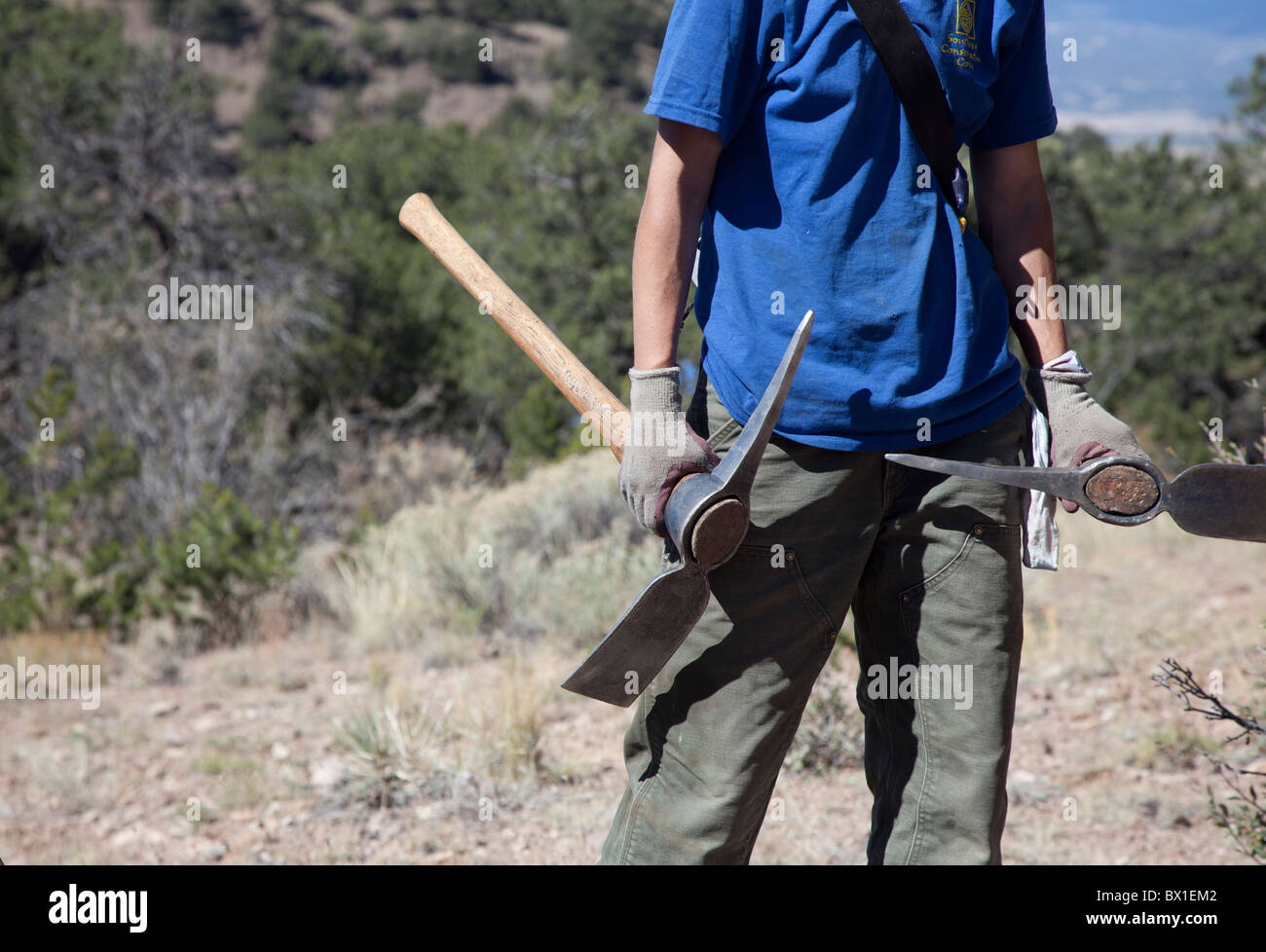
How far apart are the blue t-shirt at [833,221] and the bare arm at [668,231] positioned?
0.16ft

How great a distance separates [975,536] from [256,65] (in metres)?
45.1

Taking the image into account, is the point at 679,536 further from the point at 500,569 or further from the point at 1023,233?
the point at 500,569

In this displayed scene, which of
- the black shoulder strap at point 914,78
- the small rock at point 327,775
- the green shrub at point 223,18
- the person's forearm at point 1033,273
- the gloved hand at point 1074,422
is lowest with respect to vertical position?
the small rock at point 327,775

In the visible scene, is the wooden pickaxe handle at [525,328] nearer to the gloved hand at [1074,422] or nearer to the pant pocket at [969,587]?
the pant pocket at [969,587]

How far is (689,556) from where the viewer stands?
1479 millimetres

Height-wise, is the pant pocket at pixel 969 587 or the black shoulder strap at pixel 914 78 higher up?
the black shoulder strap at pixel 914 78

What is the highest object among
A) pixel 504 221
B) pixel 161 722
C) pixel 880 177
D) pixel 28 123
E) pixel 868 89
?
pixel 28 123

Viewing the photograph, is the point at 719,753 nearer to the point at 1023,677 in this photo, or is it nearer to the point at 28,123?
the point at 1023,677

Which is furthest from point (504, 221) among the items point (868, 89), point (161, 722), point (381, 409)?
point (868, 89)

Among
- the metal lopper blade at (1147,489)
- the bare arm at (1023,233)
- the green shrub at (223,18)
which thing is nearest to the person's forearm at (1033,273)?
the bare arm at (1023,233)

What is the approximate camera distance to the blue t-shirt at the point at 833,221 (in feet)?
5.15

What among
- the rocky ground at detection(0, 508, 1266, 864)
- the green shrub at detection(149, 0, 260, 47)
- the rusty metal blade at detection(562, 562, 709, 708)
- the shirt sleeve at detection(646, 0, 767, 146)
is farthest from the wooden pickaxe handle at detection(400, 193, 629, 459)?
the green shrub at detection(149, 0, 260, 47)

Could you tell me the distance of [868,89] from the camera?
159cm

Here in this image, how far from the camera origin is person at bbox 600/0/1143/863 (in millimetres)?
1583
